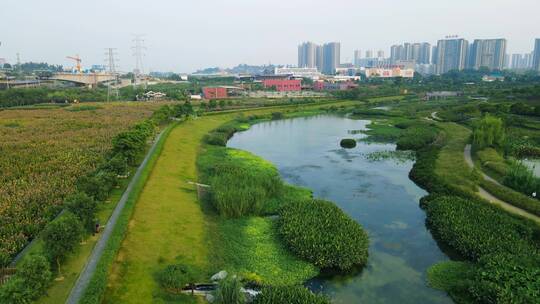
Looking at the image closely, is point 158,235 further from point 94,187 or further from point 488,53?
point 488,53

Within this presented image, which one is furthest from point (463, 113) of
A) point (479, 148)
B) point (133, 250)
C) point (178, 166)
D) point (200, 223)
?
point (133, 250)

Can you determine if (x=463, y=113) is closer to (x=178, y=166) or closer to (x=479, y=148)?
(x=479, y=148)

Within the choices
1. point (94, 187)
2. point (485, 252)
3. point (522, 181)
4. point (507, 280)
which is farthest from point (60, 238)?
point (522, 181)

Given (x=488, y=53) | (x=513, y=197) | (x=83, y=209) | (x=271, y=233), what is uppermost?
(x=488, y=53)

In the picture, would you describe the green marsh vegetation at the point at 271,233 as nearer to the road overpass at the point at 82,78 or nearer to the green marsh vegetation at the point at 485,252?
the green marsh vegetation at the point at 485,252

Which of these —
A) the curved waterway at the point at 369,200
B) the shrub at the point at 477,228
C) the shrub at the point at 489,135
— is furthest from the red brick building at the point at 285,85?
the shrub at the point at 477,228

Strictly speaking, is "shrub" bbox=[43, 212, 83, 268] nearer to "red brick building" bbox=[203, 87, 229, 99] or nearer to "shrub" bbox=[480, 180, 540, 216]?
"shrub" bbox=[480, 180, 540, 216]
